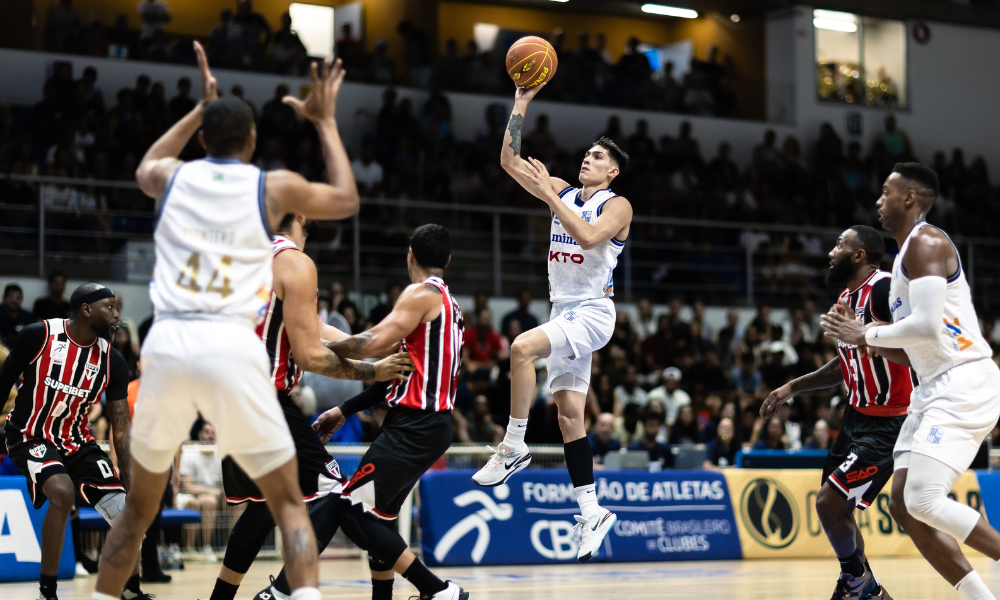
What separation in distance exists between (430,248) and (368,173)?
530 inches

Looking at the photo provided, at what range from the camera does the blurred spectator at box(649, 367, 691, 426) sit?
17.1 meters

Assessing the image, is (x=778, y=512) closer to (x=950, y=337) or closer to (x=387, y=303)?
(x=387, y=303)

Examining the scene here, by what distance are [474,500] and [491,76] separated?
12541mm

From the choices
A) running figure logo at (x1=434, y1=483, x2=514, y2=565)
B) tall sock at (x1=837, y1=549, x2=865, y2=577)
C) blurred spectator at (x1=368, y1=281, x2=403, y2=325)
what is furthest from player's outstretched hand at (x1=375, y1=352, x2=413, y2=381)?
blurred spectator at (x1=368, y1=281, x2=403, y2=325)

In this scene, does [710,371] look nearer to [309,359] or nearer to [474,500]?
[474,500]

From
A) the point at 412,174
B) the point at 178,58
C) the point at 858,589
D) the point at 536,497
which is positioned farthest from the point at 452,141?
the point at 858,589

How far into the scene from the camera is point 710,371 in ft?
60.7

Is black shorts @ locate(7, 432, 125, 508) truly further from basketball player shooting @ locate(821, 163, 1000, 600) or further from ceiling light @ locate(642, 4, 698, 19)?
ceiling light @ locate(642, 4, 698, 19)

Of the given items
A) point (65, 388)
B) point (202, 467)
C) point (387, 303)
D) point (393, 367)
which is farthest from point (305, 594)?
point (387, 303)

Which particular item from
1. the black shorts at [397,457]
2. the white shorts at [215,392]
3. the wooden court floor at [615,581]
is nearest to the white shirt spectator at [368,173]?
the wooden court floor at [615,581]

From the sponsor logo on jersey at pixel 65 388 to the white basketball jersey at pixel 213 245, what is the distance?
3.75 meters

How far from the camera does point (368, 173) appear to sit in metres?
20.1

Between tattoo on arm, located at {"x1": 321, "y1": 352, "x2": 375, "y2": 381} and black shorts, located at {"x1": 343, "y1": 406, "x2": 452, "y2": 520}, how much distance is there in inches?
14.5

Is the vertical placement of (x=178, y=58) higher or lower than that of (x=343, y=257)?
higher
